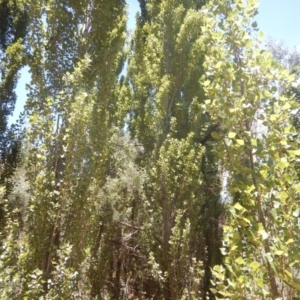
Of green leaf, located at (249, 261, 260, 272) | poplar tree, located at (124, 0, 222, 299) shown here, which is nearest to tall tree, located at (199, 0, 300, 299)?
green leaf, located at (249, 261, 260, 272)

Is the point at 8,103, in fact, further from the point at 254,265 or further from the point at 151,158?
the point at 254,265

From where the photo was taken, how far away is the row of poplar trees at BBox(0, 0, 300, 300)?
1.92 metres

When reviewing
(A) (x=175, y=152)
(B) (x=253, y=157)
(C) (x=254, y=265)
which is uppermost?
(A) (x=175, y=152)

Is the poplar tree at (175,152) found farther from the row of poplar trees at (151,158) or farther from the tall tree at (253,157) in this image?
the tall tree at (253,157)

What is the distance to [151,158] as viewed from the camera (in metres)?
8.61

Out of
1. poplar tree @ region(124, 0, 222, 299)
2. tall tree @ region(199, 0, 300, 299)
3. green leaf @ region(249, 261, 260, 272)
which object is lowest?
green leaf @ region(249, 261, 260, 272)

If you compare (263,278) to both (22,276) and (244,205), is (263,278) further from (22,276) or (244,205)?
(22,276)

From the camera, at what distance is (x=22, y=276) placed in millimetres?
4535

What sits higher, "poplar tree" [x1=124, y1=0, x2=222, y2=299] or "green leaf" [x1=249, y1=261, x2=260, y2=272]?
"poplar tree" [x1=124, y1=0, x2=222, y2=299]

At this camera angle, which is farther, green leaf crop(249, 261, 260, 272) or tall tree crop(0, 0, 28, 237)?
tall tree crop(0, 0, 28, 237)

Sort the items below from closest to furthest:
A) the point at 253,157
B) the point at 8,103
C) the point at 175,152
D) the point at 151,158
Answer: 1. the point at 253,157
2. the point at 175,152
3. the point at 151,158
4. the point at 8,103

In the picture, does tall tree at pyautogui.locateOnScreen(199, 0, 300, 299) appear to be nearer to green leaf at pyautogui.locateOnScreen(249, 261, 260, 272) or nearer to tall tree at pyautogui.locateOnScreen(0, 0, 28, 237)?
green leaf at pyautogui.locateOnScreen(249, 261, 260, 272)

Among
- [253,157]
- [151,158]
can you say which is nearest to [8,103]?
[151,158]

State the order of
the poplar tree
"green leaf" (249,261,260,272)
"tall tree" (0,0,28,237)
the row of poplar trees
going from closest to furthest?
"green leaf" (249,261,260,272) → the row of poplar trees → the poplar tree → "tall tree" (0,0,28,237)
